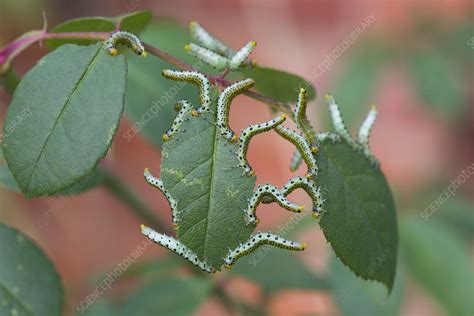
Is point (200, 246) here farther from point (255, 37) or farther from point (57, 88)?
point (255, 37)

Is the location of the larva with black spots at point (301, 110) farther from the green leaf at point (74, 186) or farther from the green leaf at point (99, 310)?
the green leaf at point (99, 310)

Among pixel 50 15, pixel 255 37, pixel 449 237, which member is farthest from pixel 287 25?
pixel 449 237

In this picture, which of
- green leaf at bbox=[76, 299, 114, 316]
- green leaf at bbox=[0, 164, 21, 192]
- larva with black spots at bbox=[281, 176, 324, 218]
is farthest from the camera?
green leaf at bbox=[76, 299, 114, 316]

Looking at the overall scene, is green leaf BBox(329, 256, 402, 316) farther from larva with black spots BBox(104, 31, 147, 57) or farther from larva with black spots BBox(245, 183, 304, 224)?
larva with black spots BBox(104, 31, 147, 57)

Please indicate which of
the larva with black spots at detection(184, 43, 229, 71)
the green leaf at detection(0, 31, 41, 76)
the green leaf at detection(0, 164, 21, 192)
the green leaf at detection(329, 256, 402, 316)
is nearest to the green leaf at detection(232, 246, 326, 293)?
the green leaf at detection(329, 256, 402, 316)

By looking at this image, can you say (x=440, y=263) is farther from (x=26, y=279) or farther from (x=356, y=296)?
(x=26, y=279)

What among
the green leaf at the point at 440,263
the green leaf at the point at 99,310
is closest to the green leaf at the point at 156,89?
the green leaf at the point at 99,310
